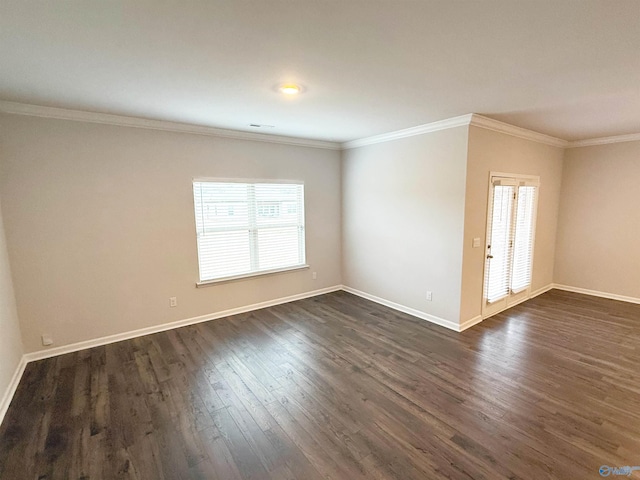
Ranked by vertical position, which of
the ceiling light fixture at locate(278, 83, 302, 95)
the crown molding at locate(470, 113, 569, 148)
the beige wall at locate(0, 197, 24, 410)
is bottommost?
the beige wall at locate(0, 197, 24, 410)

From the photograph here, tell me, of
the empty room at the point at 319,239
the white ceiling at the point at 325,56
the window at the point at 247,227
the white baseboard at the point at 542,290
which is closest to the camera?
the white ceiling at the point at 325,56

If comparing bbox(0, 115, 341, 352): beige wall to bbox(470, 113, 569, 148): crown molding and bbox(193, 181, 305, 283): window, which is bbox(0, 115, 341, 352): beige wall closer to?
bbox(193, 181, 305, 283): window

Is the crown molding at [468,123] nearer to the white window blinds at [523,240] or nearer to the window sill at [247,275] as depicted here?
the white window blinds at [523,240]

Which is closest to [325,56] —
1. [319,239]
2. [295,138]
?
[295,138]

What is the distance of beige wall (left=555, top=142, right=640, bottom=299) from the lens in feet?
15.8

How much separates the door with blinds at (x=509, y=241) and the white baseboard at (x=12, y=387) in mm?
5166

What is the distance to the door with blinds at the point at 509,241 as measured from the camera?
13.6 ft

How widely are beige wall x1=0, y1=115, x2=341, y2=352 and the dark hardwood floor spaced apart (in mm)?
453

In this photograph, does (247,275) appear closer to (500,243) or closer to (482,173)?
(482,173)

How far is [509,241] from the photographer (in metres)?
4.47

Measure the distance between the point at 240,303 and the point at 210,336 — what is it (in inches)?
34.0

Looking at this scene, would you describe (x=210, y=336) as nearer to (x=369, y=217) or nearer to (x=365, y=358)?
(x=365, y=358)

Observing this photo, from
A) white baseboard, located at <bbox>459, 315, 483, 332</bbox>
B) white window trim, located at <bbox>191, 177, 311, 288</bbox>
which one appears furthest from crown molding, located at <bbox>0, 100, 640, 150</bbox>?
white baseboard, located at <bbox>459, 315, 483, 332</bbox>

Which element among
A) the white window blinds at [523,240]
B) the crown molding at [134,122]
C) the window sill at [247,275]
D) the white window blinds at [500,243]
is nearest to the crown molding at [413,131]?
the crown molding at [134,122]
